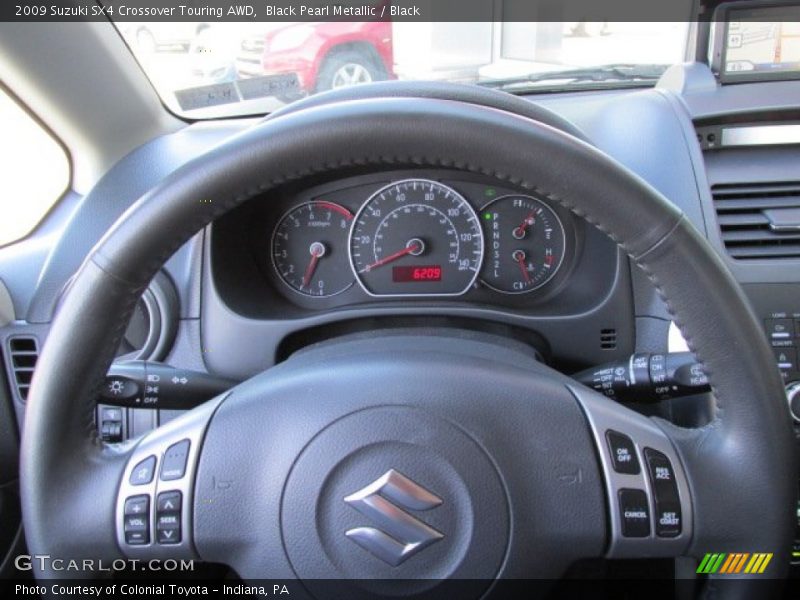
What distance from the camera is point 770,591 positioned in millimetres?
1171

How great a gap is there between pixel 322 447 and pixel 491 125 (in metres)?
0.51

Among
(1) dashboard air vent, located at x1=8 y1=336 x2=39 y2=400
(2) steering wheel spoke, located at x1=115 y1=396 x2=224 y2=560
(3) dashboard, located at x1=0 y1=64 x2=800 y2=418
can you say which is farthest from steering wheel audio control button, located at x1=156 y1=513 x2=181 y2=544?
(1) dashboard air vent, located at x1=8 y1=336 x2=39 y2=400

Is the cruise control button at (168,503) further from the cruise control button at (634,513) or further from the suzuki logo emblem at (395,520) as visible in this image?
the cruise control button at (634,513)

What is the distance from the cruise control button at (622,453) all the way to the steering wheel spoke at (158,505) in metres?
0.60

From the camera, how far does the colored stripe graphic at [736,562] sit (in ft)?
3.72

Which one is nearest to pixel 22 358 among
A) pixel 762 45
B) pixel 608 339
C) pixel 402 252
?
pixel 402 252

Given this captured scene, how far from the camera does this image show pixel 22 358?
6.66 feet

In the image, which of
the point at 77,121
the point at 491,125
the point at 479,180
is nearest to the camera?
the point at 491,125

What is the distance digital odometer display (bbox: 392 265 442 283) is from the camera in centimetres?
204

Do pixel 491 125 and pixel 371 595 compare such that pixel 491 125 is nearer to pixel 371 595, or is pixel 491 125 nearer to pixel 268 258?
pixel 371 595

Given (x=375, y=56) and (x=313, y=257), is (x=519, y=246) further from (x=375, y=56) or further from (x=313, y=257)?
(x=375, y=56)

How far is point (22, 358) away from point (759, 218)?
Result: 1803 mm

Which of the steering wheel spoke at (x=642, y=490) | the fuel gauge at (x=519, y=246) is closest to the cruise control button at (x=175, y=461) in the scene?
the steering wheel spoke at (x=642, y=490)

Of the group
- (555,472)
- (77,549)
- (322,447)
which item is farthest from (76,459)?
(555,472)
